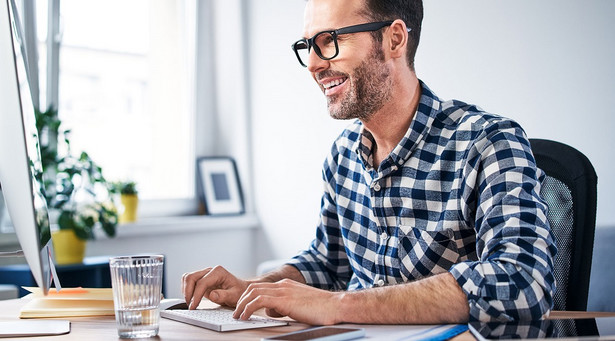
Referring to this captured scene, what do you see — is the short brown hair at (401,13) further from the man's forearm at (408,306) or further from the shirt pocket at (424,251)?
the man's forearm at (408,306)

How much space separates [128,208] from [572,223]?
2595mm

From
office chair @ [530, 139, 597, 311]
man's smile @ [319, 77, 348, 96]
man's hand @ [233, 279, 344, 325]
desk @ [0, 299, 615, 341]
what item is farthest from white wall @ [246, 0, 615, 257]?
man's hand @ [233, 279, 344, 325]

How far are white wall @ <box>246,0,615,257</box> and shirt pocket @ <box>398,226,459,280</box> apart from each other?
1.20 m

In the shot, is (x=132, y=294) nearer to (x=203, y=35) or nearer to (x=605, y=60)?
(x=605, y=60)

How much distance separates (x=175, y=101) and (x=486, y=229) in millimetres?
3147

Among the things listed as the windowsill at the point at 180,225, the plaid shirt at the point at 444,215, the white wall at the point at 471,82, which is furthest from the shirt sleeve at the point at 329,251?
the windowsill at the point at 180,225

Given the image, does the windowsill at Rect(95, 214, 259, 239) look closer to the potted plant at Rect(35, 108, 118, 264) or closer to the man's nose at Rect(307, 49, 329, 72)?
the potted plant at Rect(35, 108, 118, 264)

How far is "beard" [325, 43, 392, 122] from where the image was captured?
61.8 inches

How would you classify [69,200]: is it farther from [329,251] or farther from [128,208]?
[329,251]

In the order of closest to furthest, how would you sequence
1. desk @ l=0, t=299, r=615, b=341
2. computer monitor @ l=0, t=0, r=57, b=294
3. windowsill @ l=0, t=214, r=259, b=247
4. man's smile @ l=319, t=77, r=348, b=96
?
computer monitor @ l=0, t=0, r=57, b=294 → desk @ l=0, t=299, r=615, b=341 → man's smile @ l=319, t=77, r=348, b=96 → windowsill @ l=0, t=214, r=259, b=247

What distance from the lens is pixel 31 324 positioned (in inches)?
45.8

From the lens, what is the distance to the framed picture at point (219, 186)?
13.3 ft

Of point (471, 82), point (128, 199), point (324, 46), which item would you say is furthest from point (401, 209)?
point (128, 199)

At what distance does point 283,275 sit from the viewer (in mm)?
1586
